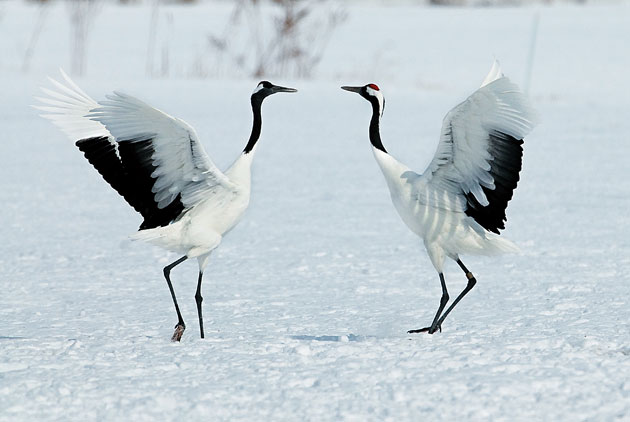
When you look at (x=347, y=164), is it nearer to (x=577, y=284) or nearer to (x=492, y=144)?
(x=577, y=284)

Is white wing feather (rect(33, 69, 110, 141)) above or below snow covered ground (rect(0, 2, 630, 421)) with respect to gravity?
above

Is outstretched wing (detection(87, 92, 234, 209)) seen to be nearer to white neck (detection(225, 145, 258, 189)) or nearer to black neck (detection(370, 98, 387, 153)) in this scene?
white neck (detection(225, 145, 258, 189))

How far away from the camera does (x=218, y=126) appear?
13.7 meters

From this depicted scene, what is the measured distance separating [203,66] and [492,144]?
567 inches

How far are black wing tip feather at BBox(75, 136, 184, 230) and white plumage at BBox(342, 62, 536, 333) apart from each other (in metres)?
1.15

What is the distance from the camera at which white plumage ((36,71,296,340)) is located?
488 centimetres

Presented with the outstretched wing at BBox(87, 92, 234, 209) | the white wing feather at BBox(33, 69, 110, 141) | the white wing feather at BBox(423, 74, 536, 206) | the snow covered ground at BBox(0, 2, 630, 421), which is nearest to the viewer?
the snow covered ground at BBox(0, 2, 630, 421)

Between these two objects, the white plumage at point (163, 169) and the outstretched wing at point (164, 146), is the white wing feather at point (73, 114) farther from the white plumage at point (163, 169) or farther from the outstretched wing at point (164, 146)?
the outstretched wing at point (164, 146)

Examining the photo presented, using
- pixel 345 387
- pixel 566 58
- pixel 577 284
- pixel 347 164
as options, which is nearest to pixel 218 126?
pixel 347 164

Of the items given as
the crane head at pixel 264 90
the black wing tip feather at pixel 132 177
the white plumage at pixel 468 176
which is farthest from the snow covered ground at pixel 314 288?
the crane head at pixel 264 90

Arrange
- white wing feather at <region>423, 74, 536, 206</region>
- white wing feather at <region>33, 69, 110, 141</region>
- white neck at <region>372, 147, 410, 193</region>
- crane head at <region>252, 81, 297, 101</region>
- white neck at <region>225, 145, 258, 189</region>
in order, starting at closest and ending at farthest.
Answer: white wing feather at <region>423, 74, 536, 206</region>, white neck at <region>372, 147, 410, 193</region>, white neck at <region>225, 145, 258, 189</region>, white wing feather at <region>33, 69, 110, 141</region>, crane head at <region>252, 81, 297, 101</region>

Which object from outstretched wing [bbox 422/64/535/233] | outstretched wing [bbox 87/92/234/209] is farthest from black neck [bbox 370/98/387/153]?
outstretched wing [bbox 87/92/234/209]

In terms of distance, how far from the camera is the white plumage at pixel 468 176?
15.4ft

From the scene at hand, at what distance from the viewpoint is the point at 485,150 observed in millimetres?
4859
